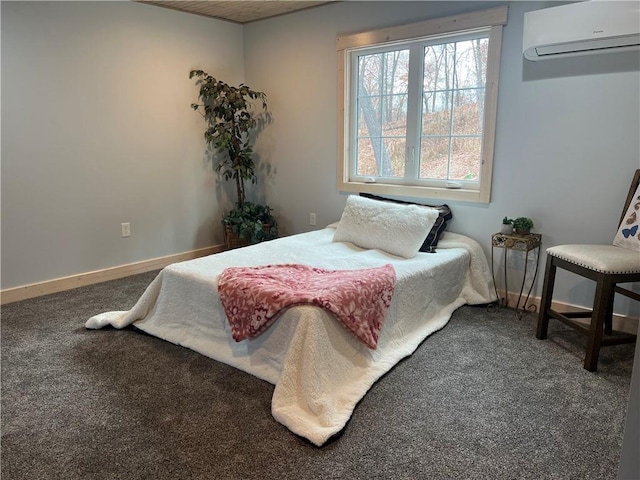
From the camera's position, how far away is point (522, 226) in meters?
2.90

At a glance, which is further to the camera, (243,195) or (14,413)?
(243,195)

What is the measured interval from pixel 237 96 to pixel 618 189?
3001 mm

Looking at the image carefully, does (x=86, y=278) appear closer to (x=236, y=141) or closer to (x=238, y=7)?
(x=236, y=141)

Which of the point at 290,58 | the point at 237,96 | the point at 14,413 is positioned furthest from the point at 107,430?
the point at 290,58

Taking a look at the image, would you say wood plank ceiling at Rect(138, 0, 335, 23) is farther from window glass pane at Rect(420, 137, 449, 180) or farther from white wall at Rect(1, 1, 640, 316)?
window glass pane at Rect(420, 137, 449, 180)

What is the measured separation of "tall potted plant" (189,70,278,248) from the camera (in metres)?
4.00

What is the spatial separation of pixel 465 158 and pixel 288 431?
2.37 metres

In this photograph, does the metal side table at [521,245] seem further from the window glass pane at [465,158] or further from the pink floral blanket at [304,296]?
the pink floral blanket at [304,296]

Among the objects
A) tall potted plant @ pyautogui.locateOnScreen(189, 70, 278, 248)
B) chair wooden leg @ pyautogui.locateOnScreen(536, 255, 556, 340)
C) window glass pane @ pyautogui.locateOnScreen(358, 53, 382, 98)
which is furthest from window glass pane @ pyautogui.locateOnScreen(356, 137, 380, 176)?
chair wooden leg @ pyautogui.locateOnScreen(536, 255, 556, 340)

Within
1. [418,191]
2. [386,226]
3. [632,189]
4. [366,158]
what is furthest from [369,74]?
[632,189]

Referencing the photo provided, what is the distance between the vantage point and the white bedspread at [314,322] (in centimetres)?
191

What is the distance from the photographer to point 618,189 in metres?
2.66

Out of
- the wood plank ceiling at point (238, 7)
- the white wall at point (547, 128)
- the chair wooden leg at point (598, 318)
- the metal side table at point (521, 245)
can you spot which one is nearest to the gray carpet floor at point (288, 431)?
the chair wooden leg at point (598, 318)

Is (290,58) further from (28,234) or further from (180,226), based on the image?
(28,234)
